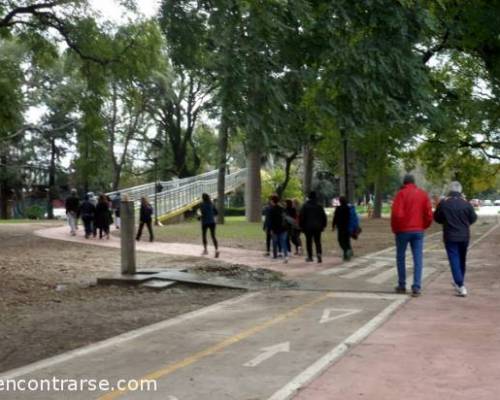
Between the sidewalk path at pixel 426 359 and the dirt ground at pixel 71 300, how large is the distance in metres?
3.10

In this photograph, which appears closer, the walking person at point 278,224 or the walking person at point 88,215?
the walking person at point 278,224

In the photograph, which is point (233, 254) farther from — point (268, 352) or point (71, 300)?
point (268, 352)

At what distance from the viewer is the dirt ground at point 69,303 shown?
26.4ft

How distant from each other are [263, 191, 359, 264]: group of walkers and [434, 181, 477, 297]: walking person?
559cm

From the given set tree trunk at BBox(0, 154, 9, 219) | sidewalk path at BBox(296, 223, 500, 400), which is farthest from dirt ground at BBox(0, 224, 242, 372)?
tree trunk at BBox(0, 154, 9, 219)

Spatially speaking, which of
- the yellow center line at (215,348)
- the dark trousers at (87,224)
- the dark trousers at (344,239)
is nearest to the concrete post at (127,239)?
the yellow center line at (215,348)

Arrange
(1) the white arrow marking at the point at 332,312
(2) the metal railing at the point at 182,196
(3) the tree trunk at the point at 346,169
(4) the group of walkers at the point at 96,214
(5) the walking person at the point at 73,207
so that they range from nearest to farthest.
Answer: (1) the white arrow marking at the point at 332,312, (3) the tree trunk at the point at 346,169, (4) the group of walkers at the point at 96,214, (5) the walking person at the point at 73,207, (2) the metal railing at the point at 182,196

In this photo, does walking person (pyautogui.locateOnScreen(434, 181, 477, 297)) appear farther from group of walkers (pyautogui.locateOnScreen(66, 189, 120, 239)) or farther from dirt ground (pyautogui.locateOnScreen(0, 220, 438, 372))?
group of walkers (pyautogui.locateOnScreen(66, 189, 120, 239))

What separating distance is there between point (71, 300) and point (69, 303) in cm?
32

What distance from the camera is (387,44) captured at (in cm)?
923

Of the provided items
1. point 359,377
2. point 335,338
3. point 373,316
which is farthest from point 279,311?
point 359,377

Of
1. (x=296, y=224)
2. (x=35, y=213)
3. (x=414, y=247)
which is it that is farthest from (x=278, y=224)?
(x=35, y=213)

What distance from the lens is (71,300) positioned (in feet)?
37.2

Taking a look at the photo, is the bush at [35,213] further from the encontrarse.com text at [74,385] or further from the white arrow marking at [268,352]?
the encontrarse.com text at [74,385]
